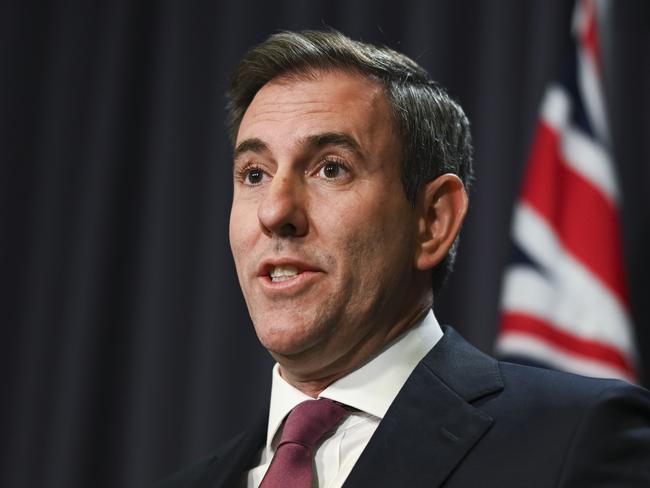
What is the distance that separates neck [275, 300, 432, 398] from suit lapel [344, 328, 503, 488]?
0.27ft

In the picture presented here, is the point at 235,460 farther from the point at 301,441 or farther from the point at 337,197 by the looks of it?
the point at 337,197

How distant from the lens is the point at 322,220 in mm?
1600

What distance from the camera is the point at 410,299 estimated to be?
171 centimetres

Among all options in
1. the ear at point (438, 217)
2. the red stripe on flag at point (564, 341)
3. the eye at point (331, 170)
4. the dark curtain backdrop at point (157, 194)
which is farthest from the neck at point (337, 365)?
the dark curtain backdrop at point (157, 194)

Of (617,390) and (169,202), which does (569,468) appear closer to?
(617,390)

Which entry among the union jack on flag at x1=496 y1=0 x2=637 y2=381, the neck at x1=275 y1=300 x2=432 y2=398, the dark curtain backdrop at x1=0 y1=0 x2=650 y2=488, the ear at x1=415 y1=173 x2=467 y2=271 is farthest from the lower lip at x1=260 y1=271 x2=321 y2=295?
the dark curtain backdrop at x1=0 y1=0 x2=650 y2=488

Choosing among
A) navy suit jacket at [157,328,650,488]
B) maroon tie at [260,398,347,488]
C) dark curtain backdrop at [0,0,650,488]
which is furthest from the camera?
dark curtain backdrop at [0,0,650,488]

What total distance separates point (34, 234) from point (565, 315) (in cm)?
181

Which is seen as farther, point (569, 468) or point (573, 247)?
point (573, 247)

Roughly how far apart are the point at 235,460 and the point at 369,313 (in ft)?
1.19

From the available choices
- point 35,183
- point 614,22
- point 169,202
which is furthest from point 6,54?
point 614,22

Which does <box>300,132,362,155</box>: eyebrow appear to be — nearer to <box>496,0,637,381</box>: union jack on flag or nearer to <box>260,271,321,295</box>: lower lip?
<box>260,271,321,295</box>: lower lip

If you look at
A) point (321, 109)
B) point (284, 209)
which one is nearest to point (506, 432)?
point (284, 209)

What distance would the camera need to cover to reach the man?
1.40 m
